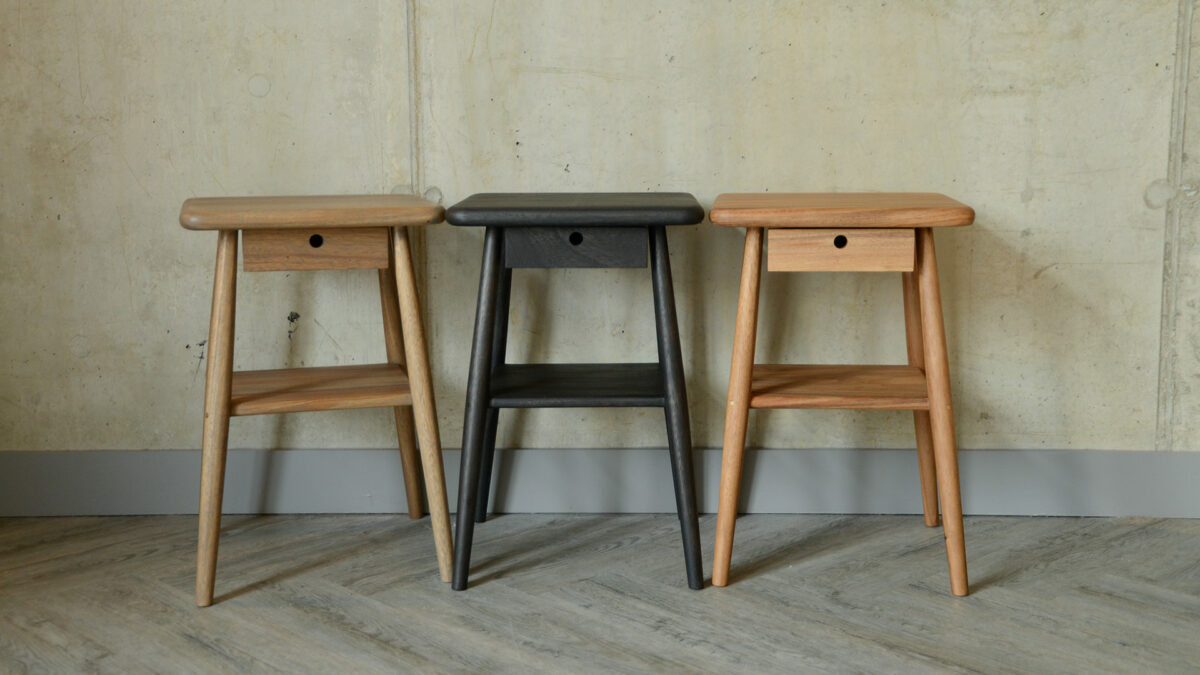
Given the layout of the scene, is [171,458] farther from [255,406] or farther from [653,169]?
[653,169]

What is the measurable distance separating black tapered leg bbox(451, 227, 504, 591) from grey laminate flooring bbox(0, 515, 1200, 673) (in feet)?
0.36

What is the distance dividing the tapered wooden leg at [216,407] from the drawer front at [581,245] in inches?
22.3

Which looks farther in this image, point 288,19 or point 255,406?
point 288,19

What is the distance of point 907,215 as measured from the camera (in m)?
2.14

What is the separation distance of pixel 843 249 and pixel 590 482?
3.20ft

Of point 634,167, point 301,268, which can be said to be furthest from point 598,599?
point 634,167

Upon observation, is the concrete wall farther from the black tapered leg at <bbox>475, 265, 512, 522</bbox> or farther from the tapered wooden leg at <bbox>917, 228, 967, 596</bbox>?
the tapered wooden leg at <bbox>917, 228, 967, 596</bbox>

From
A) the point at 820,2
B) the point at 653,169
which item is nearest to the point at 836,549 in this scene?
the point at 653,169

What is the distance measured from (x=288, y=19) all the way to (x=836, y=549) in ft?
5.97

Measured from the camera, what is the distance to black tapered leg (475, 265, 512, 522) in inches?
103

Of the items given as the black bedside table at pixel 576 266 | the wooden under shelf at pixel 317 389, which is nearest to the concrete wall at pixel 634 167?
the wooden under shelf at pixel 317 389

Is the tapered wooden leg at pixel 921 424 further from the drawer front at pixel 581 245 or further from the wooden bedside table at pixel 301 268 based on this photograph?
the wooden bedside table at pixel 301 268

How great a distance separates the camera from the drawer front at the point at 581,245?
2211 mm

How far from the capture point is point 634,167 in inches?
105
